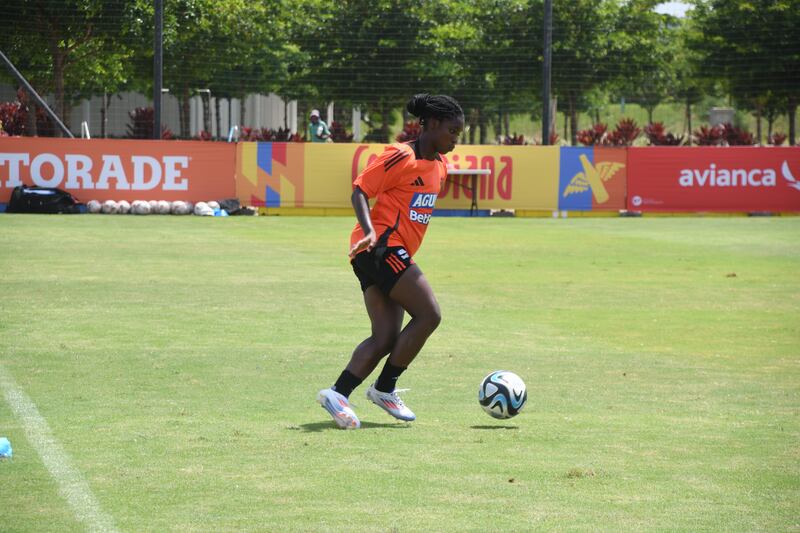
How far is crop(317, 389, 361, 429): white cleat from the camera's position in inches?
282

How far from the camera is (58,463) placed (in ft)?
19.9

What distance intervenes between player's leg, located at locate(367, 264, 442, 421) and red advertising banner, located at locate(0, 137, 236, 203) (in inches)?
829

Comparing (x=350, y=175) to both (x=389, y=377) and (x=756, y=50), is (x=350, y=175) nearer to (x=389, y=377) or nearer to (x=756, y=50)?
(x=756, y=50)

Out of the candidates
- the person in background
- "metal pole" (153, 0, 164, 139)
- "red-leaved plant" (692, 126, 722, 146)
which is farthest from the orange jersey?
"red-leaved plant" (692, 126, 722, 146)

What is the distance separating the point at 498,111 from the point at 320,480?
35.2 metres

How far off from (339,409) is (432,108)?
1.88 meters

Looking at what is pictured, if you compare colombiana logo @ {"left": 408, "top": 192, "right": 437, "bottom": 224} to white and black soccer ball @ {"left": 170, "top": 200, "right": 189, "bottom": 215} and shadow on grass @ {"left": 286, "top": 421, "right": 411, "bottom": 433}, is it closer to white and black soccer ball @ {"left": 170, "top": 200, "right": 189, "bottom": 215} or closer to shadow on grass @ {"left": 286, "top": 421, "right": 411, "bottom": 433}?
shadow on grass @ {"left": 286, "top": 421, "right": 411, "bottom": 433}

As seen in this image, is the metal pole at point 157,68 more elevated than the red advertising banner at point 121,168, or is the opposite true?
the metal pole at point 157,68

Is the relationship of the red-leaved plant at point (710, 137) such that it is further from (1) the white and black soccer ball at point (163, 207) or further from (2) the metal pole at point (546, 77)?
(1) the white and black soccer ball at point (163, 207)

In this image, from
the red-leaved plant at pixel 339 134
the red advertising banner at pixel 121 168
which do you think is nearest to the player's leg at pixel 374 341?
the red advertising banner at pixel 121 168

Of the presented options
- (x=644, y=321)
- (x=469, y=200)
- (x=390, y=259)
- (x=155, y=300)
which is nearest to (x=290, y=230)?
(x=469, y=200)

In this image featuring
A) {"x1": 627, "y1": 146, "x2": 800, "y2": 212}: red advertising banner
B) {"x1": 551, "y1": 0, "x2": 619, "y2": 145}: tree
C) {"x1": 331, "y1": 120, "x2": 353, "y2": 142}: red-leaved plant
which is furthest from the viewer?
{"x1": 551, "y1": 0, "x2": 619, "y2": 145}: tree

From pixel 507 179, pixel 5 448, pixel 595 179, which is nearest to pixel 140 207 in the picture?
pixel 507 179

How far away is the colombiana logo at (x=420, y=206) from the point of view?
7.37 metres
